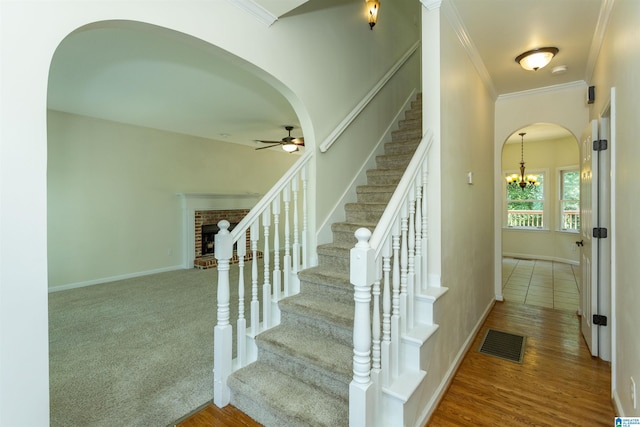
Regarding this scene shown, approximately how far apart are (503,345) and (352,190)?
→ 2.06m

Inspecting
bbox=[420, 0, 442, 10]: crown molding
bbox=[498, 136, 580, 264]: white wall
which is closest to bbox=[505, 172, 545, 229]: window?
bbox=[498, 136, 580, 264]: white wall

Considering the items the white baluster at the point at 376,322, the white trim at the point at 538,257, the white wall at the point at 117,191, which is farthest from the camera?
the white trim at the point at 538,257

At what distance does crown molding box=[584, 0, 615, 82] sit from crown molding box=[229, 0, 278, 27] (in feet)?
7.63

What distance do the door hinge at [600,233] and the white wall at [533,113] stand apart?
1.68 m

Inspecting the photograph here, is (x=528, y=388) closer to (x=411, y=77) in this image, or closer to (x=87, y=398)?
(x=87, y=398)

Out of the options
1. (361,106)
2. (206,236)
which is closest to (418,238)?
(361,106)

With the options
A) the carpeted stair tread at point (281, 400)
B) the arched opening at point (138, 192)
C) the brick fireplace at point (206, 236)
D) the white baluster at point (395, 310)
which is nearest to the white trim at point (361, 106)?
the arched opening at point (138, 192)

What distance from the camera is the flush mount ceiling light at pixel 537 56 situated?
2.76 meters

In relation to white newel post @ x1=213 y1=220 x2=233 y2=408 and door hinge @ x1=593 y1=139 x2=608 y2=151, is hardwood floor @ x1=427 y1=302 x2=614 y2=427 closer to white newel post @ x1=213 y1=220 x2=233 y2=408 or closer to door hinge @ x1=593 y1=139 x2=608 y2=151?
white newel post @ x1=213 y1=220 x2=233 y2=408

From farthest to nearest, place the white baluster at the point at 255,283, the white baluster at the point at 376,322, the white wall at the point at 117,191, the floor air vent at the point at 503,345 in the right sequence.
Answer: the white wall at the point at 117,191
the floor air vent at the point at 503,345
the white baluster at the point at 255,283
the white baluster at the point at 376,322

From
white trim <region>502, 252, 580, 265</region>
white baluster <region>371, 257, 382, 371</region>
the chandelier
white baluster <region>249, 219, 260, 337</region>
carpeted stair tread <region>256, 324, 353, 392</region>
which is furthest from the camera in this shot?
the chandelier

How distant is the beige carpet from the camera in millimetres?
1946

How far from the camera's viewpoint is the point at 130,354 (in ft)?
8.63

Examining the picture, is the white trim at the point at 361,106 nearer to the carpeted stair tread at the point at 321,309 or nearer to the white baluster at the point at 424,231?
the white baluster at the point at 424,231
